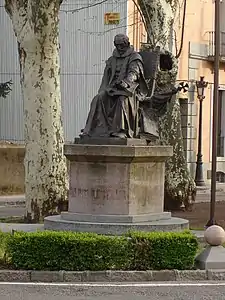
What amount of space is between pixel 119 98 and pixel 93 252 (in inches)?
149

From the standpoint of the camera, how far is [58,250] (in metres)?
12.0

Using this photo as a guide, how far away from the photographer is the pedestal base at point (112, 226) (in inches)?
553

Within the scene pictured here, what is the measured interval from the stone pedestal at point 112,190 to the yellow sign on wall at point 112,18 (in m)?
19.0

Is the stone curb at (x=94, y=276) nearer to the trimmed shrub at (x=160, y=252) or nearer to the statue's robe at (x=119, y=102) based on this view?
the trimmed shrub at (x=160, y=252)

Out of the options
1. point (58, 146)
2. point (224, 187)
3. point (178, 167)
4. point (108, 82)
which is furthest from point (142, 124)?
point (224, 187)

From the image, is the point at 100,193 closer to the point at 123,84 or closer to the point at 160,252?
the point at 123,84

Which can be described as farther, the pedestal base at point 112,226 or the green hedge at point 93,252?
the pedestal base at point 112,226

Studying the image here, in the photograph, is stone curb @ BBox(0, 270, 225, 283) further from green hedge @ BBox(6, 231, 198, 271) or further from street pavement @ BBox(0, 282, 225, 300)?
street pavement @ BBox(0, 282, 225, 300)

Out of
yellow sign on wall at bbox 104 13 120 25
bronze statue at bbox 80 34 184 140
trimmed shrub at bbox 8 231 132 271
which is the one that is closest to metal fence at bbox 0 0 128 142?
yellow sign on wall at bbox 104 13 120 25

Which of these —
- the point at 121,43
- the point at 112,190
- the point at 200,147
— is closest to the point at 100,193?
the point at 112,190

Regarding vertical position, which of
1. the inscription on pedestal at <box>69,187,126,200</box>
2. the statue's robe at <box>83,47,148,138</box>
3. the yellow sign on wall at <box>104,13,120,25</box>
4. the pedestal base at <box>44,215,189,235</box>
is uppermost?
the yellow sign on wall at <box>104,13,120,25</box>

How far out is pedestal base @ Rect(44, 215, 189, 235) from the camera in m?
14.1

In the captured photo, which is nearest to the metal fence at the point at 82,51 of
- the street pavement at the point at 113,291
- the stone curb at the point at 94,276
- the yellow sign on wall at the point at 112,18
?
the yellow sign on wall at the point at 112,18

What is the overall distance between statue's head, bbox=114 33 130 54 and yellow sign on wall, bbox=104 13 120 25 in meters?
17.9
